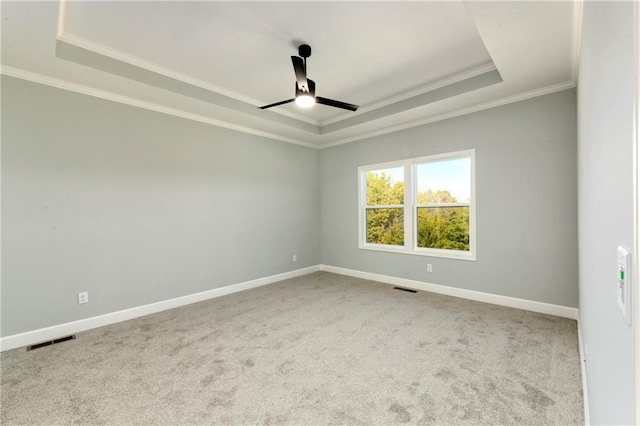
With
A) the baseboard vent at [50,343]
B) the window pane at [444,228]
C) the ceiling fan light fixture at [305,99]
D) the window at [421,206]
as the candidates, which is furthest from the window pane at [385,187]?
the baseboard vent at [50,343]

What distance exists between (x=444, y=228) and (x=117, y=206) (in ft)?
14.7

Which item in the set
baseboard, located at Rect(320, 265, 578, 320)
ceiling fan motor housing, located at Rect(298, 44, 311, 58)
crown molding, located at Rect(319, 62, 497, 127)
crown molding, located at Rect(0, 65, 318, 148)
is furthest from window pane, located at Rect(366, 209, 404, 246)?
ceiling fan motor housing, located at Rect(298, 44, 311, 58)

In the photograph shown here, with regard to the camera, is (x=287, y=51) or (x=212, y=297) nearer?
(x=287, y=51)

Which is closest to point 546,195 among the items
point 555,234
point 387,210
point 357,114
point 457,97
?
point 555,234

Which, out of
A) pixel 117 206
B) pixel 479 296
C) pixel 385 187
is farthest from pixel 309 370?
pixel 385 187

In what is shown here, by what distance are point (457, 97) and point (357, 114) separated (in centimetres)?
160

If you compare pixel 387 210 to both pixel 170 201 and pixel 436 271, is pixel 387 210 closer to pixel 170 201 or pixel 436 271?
pixel 436 271

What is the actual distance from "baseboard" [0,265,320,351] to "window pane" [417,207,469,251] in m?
2.77

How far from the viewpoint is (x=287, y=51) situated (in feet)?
9.93

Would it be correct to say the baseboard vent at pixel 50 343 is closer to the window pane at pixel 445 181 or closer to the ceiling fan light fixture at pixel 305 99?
the ceiling fan light fixture at pixel 305 99

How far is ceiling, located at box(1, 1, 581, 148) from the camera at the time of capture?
2338 millimetres

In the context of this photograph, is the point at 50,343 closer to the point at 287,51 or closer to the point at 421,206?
the point at 287,51

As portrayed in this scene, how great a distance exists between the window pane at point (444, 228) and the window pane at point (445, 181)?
0.52ft

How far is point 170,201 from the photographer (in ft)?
13.0
